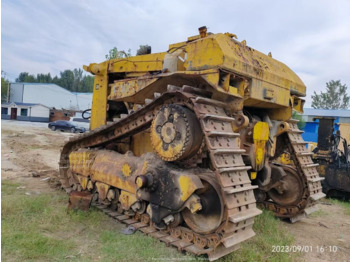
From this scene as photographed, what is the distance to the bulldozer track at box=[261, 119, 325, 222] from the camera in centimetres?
566

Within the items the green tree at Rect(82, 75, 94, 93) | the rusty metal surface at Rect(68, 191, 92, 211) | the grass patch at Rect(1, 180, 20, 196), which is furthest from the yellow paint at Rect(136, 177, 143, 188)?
the green tree at Rect(82, 75, 94, 93)

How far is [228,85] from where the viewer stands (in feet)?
13.7

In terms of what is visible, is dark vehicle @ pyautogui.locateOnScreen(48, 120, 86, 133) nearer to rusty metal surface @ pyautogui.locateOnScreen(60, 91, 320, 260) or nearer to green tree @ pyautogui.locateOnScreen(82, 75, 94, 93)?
rusty metal surface @ pyautogui.locateOnScreen(60, 91, 320, 260)

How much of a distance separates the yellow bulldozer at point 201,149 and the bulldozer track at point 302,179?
0.06 ft

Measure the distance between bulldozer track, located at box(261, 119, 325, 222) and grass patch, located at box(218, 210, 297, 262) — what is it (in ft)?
1.63

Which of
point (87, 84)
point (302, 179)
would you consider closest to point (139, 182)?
point (302, 179)

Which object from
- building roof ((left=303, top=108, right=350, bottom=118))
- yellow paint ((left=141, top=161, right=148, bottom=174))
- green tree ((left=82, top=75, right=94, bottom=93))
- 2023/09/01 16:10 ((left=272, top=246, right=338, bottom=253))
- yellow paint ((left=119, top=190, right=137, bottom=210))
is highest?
green tree ((left=82, top=75, right=94, bottom=93))

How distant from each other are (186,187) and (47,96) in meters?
58.7

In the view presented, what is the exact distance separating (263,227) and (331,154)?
15.5 ft

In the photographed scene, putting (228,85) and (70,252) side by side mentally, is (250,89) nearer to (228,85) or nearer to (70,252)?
(228,85)

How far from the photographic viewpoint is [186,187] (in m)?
4.12

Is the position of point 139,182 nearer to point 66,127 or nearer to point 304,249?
point 304,249

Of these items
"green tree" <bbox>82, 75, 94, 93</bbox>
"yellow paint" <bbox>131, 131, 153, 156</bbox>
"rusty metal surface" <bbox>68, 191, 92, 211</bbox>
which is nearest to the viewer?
"rusty metal surface" <bbox>68, 191, 92, 211</bbox>

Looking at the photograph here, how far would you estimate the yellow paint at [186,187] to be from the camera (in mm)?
4066
